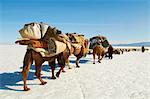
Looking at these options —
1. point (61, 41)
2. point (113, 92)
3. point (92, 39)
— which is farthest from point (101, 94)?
point (92, 39)

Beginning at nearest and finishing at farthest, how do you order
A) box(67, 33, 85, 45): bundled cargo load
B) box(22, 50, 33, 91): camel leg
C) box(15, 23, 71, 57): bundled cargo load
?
box(22, 50, 33, 91): camel leg < box(15, 23, 71, 57): bundled cargo load < box(67, 33, 85, 45): bundled cargo load

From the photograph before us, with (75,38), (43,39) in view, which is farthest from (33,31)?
(75,38)

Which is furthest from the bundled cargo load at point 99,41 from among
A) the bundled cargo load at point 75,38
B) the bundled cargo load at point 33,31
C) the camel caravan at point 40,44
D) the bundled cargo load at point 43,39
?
the bundled cargo load at point 33,31

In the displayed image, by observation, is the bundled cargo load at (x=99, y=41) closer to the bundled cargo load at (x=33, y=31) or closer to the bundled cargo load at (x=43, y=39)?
the bundled cargo load at (x=43, y=39)

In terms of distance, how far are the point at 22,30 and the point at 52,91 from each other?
2.70m

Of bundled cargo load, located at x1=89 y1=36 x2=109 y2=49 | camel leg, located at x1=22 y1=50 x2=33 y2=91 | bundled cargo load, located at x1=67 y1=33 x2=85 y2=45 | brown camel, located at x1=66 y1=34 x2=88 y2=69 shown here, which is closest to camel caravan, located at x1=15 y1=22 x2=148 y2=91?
camel leg, located at x1=22 y1=50 x2=33 y2=91

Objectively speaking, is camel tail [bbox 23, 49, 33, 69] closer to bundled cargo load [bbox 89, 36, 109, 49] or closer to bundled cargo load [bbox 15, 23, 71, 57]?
bundled cargo load [bbox 15, 23, 71, 57]

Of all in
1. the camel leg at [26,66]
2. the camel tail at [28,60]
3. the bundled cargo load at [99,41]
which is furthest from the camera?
the bundled cargo load at [99,41]

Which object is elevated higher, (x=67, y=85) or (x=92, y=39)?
(x=92, y=39)

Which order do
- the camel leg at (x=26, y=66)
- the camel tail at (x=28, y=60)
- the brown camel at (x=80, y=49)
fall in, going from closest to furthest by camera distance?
the camel leg at (x=26, y=66), the camel tail at (x=28, y=60), the brown camel at (x=80, y=49)

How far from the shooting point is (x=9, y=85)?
10891mm

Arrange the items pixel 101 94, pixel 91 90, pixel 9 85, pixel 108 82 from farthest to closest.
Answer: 1. pixel 108 82
2. pixel 9 85
3. pixel 91 90
4. pixel 101 94

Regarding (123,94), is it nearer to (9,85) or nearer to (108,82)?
(108,82)

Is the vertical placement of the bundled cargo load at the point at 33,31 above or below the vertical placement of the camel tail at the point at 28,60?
above
